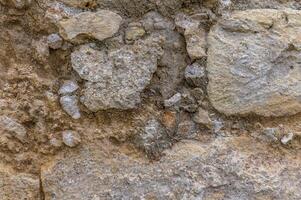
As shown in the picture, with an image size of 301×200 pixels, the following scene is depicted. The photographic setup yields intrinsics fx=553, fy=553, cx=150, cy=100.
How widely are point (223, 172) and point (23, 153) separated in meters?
0.48

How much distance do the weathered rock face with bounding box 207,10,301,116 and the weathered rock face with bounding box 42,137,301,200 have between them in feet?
0.31

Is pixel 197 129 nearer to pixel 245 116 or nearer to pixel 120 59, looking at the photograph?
pixel 245 116

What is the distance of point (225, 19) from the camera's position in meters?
1.32

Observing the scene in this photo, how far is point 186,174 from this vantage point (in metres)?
1.30

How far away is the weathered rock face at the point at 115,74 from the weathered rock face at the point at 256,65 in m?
0.16

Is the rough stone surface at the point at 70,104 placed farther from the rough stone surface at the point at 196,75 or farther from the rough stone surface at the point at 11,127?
the rough stone surface at the point at 196,75

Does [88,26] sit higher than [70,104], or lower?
higher

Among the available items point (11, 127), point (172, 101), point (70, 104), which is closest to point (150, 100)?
point (172, 101)

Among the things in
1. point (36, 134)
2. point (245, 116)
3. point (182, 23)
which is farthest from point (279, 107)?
point (36, 134)

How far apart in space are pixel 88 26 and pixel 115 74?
13cm

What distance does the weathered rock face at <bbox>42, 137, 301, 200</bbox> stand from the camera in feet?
4.25

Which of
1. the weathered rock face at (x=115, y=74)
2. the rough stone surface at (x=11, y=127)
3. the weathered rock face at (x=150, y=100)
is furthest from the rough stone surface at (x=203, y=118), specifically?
the rough stone surface at (x=11, y=127)

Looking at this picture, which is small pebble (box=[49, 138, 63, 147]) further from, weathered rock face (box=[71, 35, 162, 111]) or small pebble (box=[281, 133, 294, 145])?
small pebble (box=[281, 133, 294, 145])

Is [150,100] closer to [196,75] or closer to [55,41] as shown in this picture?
[196,75]
